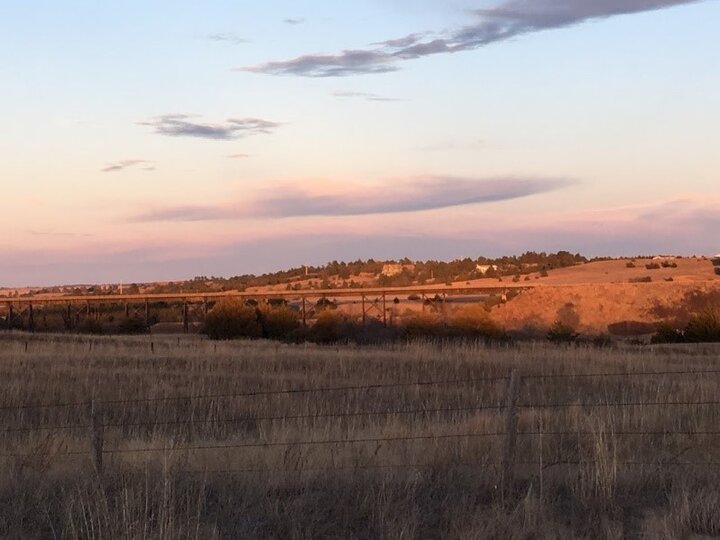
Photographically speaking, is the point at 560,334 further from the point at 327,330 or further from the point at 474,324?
the point at 327,330

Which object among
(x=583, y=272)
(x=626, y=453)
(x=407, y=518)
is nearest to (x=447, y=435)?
(x=626, y=453)

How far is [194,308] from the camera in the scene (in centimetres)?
8788

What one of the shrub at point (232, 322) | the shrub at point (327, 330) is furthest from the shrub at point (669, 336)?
the shrub at point (232, 322)

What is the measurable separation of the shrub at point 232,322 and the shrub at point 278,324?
60 centimetres

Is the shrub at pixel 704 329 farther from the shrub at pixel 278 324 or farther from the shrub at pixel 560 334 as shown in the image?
the shrub at pixel 278 324

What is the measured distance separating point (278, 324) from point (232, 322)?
330 cm

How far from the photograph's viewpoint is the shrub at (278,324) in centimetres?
6144

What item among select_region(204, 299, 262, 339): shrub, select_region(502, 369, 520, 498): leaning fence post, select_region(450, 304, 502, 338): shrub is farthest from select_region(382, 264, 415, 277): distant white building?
select_region(502, 369, 520, 498): leaning fence post

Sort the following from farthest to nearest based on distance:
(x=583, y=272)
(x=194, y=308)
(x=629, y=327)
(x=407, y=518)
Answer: (x=583, y=272) < (x=194, y=308) < (x=629, y=327) < (x=407, y=518)

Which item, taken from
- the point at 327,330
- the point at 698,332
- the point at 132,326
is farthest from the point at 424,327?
the point at 132,326

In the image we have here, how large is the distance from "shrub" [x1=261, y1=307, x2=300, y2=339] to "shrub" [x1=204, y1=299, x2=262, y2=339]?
1.96ft

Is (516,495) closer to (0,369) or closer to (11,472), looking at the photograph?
(11,472)

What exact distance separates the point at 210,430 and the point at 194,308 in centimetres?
7318

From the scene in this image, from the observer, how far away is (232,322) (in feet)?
199
